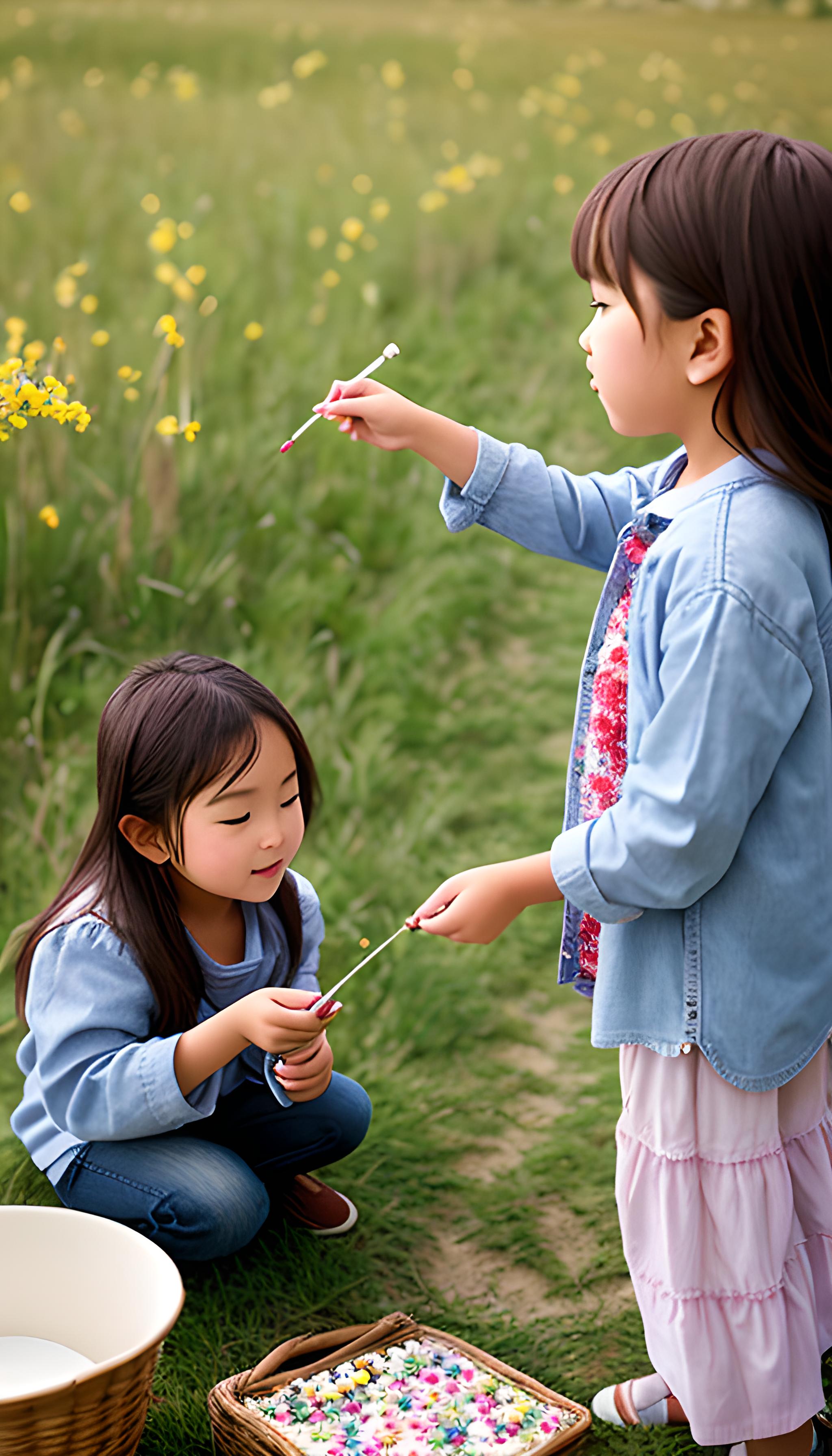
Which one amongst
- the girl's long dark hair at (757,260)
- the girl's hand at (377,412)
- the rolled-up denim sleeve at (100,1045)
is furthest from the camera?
the rolled-up denim sleeve at (100,1045)

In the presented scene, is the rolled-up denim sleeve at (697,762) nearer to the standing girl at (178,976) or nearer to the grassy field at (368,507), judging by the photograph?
the standing girl at (178,976)

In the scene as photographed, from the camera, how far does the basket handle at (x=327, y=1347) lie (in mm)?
1721

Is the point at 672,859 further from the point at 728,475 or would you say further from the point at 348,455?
the point at 348,455

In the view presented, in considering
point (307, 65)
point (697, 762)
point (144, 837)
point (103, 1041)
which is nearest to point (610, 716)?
point (697, 762)

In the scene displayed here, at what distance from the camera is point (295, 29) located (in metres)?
5.07

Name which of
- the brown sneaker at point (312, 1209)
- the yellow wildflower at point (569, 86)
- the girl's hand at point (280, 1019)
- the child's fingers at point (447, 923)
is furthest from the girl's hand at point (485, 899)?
the yellow wildflower at point (569, 86)

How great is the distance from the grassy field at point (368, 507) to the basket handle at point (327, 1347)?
0.33 feet

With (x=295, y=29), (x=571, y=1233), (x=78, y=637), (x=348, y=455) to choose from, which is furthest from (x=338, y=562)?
(x=295, y=29)

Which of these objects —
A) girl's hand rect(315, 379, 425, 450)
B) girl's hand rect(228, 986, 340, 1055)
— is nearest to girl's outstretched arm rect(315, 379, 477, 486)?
girl's hand rect(315, 379, 425, 450)

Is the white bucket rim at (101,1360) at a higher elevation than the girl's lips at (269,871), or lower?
lower

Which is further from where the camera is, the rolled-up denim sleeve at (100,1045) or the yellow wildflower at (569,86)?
the yellow wildflower at (569,86)

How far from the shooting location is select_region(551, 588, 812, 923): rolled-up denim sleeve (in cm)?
133

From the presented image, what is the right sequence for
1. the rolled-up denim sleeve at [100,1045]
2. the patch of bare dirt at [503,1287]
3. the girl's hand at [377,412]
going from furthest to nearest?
the patch of bare dirt at [503,1287], the rolled-up denim sleeve at [100,1045], the girl's hand at [377,412]

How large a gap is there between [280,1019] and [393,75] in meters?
4.24
